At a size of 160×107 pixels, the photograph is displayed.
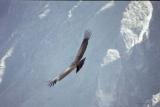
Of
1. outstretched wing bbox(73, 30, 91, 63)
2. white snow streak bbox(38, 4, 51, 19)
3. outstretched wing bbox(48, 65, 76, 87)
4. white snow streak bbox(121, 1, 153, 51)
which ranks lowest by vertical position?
white snow streak bbox(38, 4, 51, 19)

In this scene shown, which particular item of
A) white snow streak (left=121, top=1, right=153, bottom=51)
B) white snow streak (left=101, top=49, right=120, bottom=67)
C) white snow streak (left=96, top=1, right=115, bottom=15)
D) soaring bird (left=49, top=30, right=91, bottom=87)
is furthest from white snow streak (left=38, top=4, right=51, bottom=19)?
soaring bird (left=49, top=30, right=91, bottom=87)

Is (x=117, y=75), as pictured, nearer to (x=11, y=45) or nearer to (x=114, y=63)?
(x=114, y=63)

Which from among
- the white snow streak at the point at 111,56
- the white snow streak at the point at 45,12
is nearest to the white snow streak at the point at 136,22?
the white snow streak at the point at 111,56

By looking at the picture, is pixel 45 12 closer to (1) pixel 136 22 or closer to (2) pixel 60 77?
(1) pixel 136 22

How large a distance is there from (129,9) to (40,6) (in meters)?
53.2

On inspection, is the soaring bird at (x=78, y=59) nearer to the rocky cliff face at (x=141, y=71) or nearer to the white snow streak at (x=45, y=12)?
the rocky cliff face at (x=141, y=71)

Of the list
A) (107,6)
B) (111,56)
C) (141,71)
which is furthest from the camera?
(107,6)

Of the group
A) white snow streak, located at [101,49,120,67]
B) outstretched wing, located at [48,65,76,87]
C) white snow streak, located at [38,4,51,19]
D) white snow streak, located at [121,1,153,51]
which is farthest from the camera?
white snow streak, located at [38,4,51,19]

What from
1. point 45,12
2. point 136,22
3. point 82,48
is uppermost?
point 82,48

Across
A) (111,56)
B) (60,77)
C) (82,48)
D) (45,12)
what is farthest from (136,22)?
(60,77)

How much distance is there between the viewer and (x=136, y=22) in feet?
235

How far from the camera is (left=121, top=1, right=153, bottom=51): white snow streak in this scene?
6944 centimetres

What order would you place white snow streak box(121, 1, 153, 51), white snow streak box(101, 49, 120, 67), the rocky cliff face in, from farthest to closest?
white snow streak box(101, 49, 120, 67)
white snow streak box(121, 1, 153, 51)
the rocky cliff face

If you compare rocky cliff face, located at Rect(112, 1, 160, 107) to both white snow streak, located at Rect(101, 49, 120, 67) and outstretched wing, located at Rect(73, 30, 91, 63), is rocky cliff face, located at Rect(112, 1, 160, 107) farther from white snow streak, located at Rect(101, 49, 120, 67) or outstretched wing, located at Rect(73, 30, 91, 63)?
outstretched wing, located at Rect(73, 30, 91, 63)
